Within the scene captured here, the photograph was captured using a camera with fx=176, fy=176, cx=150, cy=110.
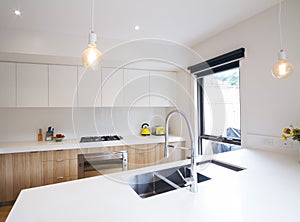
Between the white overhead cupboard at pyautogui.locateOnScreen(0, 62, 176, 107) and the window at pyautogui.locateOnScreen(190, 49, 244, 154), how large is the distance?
0.66 metres

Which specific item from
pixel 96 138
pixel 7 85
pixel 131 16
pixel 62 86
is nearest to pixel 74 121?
pixel 96 138

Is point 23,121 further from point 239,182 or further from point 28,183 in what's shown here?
point 239,182

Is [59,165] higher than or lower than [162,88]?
lower

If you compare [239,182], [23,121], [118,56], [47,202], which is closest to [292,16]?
[239,182]

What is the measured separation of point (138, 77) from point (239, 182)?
2.33m

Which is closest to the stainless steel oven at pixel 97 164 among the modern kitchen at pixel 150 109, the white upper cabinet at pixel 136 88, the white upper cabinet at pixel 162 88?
the modern kitchen at pixel 150 109

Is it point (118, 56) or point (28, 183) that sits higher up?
point (118, 56)

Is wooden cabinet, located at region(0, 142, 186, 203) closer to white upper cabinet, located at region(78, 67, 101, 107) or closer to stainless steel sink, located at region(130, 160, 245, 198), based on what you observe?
white upper cabinet, located at region(78, 67, 101, 107)

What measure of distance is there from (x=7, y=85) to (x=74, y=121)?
100 centimetres

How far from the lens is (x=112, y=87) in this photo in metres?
2.84

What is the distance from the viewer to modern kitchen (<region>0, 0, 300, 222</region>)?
0.86 metres

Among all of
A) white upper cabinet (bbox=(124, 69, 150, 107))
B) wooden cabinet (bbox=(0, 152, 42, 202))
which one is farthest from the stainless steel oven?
white upper cabinet (bbox=(124, 69, 150, 107))

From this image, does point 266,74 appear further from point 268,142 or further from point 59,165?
point 59,165

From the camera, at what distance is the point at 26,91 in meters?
2.41
